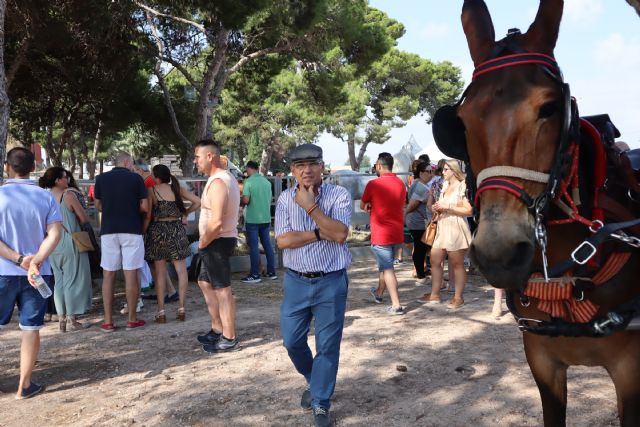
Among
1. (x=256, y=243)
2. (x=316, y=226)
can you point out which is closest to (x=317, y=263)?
(x=316, y=226)

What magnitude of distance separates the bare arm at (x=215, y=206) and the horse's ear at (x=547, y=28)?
364 cm

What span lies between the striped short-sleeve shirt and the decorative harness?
58.4 inches

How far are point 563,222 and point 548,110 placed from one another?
0.42 meters

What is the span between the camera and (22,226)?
4391 mm

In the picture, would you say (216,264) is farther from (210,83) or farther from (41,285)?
(210,83)

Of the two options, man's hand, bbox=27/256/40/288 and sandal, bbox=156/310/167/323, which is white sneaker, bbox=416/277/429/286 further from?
man's hand, bbox=27/256/40/288

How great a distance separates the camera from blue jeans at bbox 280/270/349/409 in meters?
3.66

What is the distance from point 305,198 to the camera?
3570 mm

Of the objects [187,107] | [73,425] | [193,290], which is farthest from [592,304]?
[187,107]

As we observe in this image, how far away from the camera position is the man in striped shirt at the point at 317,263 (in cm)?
362

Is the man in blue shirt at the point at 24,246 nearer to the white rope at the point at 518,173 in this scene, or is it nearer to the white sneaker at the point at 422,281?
the white rope at the point at 518,173

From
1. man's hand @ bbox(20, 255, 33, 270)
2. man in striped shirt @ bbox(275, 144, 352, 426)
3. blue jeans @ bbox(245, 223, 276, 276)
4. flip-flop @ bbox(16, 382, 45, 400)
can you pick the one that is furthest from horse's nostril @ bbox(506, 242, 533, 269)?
blue jeans @ bbox(245, 223, 276, 276)

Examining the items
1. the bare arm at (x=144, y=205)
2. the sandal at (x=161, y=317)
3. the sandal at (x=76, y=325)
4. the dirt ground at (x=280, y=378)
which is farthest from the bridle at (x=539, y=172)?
the sandal at (x=76, y=325)

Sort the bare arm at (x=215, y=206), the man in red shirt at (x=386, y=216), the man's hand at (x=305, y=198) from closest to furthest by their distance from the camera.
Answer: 1. the man's hand at (x=305, y=198)
2. the bare arm at (x=215, y=206)
3. the man in red shirt at (x=386, y=216)
